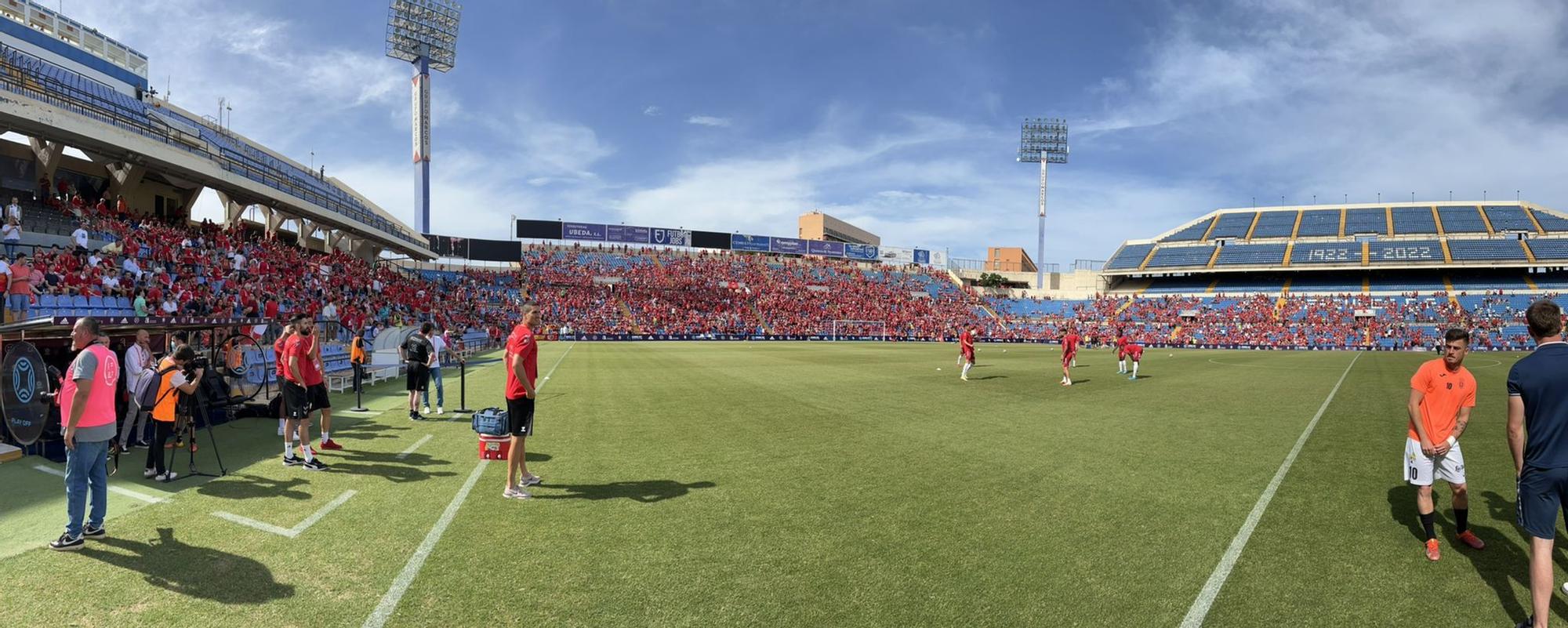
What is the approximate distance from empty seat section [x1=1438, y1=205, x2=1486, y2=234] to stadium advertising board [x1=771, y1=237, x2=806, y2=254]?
68.2 metres

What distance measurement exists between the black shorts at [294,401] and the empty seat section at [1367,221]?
301 feet

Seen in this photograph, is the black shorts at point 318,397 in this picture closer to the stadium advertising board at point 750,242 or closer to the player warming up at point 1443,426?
the player warming up at point 1443,426

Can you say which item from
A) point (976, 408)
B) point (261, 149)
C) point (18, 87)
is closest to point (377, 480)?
point (976, 408)

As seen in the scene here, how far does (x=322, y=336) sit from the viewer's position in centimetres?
2067

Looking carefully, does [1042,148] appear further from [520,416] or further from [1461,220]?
[520,416]

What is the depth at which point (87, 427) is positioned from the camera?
5559mm

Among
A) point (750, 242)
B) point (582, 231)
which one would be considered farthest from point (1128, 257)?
point (582, 231)

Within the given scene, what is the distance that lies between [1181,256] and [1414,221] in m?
22.7

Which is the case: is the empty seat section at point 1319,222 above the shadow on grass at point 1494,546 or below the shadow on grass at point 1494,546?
above

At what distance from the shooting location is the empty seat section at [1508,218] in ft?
210

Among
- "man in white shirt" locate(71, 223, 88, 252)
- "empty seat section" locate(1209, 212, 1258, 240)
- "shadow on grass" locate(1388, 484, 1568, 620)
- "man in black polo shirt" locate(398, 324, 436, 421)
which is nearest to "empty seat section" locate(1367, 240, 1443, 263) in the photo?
"empty seat section" locate(1209, 212, 1258, 240)

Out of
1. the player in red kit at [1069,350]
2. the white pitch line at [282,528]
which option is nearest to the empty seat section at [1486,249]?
the player in red kit at [1069,350]

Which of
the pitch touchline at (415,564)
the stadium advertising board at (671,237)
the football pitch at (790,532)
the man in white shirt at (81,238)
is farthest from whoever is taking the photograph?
the stadium advertising board at (671,237)

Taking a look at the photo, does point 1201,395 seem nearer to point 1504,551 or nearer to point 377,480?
point 1504,551
